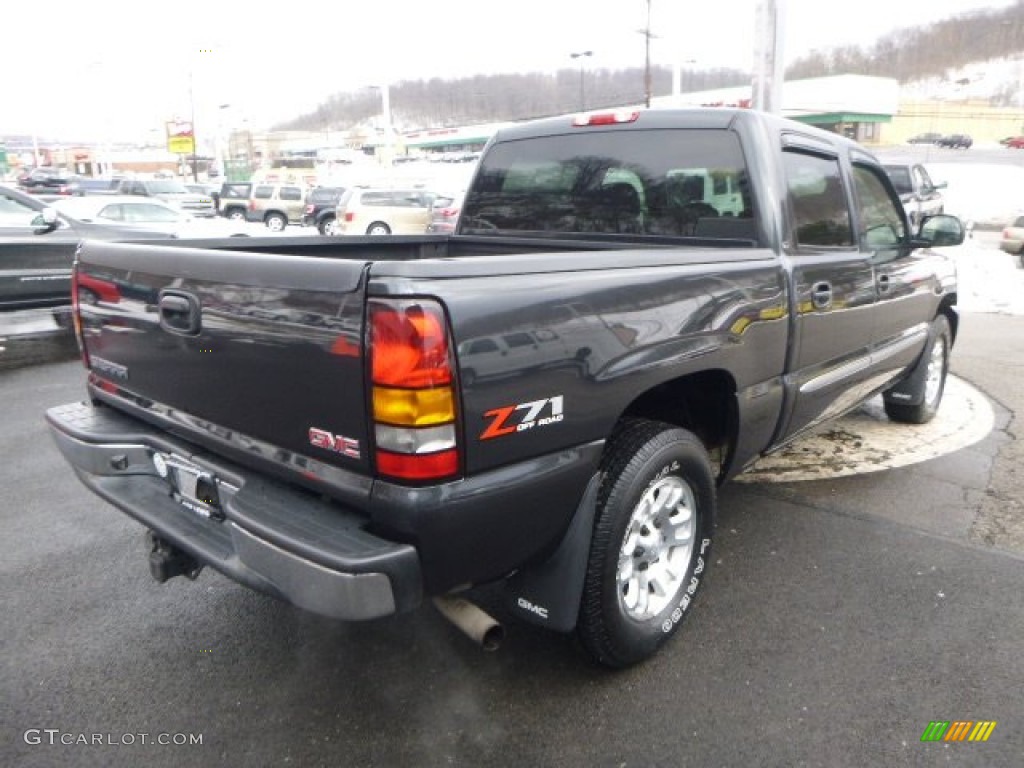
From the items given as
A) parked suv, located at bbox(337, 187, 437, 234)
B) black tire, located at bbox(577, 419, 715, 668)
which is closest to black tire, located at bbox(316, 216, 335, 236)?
parked suv, located at bbox(337, 187, 437, 234)

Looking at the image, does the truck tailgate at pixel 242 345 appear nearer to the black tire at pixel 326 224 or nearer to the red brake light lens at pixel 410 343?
the red brake light lens at pixel 410 343

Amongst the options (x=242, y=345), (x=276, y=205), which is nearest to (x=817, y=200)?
(x=242, y=345)

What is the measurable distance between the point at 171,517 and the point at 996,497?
4168 mm

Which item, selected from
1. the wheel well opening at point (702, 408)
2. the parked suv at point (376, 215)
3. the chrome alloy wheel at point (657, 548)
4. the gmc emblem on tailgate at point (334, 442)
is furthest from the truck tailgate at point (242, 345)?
the parked suv at point (376, 215)

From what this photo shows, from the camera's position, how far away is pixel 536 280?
214 centimetres

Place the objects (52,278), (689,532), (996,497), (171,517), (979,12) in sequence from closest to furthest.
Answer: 1. (171,517)
2. (689,532)
3. (996,497)
4. (52,278)
5. (979,12)

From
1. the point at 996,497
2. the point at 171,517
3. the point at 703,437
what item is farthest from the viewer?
the point at 996,497

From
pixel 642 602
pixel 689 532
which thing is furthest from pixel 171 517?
pixel 689 532

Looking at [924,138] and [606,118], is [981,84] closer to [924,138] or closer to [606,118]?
[924,138]

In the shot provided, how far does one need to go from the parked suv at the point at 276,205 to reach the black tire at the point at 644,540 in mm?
29836

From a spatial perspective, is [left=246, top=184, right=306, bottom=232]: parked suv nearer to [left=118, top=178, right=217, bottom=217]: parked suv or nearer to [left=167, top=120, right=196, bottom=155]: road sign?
[left=118, top=178, right=217, bottom=217]: parked suv

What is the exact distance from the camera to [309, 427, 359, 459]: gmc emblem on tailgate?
202 centimetres

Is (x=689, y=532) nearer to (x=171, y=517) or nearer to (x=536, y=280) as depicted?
(x=536, y=280)

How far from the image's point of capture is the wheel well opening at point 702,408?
2.93 metres
